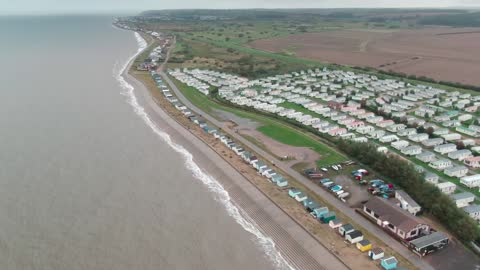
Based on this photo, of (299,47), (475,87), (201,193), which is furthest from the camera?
(299,47)

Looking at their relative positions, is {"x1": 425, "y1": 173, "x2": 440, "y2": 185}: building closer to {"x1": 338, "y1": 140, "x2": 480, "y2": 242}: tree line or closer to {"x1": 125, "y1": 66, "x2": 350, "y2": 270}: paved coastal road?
{"x1": 338, "y1": 140, "x2": 480, "y2": 242}: tree line

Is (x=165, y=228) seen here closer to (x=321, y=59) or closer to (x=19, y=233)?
(x=19, y=233)

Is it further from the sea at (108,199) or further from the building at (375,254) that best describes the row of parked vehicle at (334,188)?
the sea at (108,199)

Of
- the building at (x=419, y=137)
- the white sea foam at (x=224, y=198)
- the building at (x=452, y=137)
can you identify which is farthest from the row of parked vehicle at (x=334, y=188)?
the building at (x=452, y=137)

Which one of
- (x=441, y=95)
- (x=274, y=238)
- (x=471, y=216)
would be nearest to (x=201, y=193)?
(x=274, y=238)

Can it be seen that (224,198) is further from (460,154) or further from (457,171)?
(460,154)

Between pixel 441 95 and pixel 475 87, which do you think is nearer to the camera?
pixel 441 95
